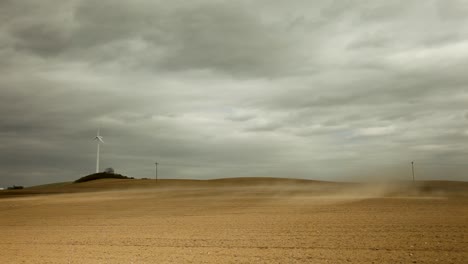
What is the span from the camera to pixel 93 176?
5089 inches

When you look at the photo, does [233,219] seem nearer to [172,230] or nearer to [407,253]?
[172,230]

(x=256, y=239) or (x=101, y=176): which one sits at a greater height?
(x=101, y=176)

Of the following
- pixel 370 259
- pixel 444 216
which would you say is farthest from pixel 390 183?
pixel 370 259

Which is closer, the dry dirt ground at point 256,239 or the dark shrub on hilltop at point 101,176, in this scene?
the dry dirt ground at point 256,239

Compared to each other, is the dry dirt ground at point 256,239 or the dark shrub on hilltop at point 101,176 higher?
the dark shrub on hilltop at point 101,176

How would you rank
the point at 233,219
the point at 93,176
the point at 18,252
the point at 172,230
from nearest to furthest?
the point at 18,252
the point at 172,230
the point at 233,219
the point at 93,176

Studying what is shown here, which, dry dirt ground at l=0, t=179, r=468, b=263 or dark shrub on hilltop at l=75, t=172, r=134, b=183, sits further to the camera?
dark shrub on hilltop at l=75, t=172, r=134, b=183

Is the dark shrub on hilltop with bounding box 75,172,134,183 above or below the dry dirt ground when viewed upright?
above

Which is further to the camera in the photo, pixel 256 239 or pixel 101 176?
pixel 101 176

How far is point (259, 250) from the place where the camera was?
16484 millimetres

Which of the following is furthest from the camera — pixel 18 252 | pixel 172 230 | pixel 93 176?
pixel 93 176

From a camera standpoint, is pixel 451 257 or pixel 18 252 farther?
pixel 18 252

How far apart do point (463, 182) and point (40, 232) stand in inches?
2732

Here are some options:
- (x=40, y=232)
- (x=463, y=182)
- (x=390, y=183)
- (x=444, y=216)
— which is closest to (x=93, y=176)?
(x=390, y=183)
